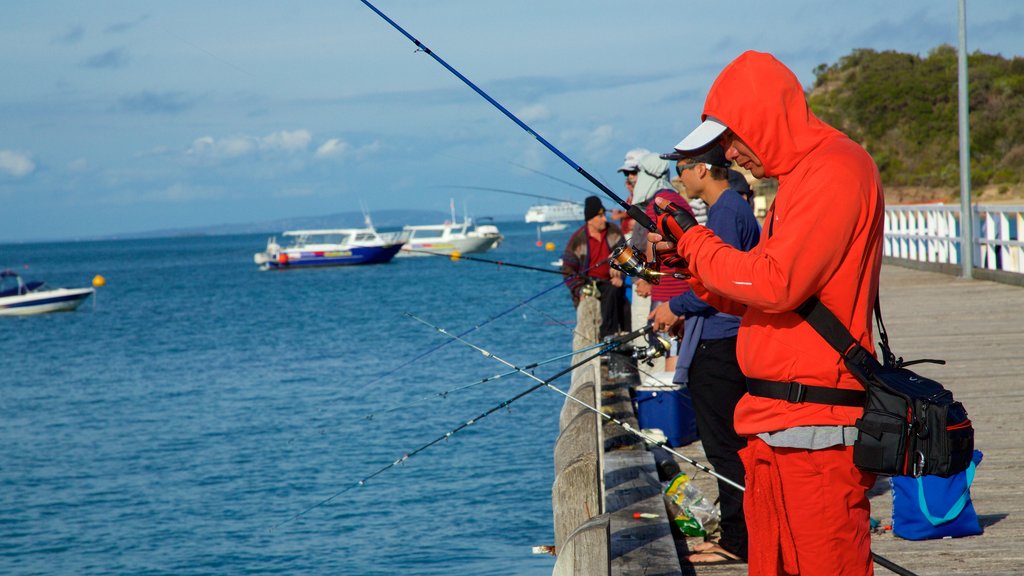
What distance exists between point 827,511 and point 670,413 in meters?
4.38

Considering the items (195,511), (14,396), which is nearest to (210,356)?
(14,396)

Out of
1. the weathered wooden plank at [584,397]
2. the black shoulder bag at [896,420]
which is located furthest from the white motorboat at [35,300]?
the black shoulder bag at [896,420]

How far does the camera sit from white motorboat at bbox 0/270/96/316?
153 feet

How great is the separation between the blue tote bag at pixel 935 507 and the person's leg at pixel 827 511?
214cm

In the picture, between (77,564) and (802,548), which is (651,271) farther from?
(77,564)

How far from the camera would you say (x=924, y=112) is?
60438mm

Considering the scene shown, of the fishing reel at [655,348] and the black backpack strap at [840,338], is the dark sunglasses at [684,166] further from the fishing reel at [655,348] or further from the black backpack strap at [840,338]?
the fishing reel at [655,348]

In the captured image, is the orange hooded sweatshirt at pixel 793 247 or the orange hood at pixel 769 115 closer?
the orange hooded sweatshirt at pixel 793 247

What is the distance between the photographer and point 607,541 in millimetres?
3369

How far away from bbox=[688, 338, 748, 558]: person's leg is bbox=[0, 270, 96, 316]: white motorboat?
151 feet

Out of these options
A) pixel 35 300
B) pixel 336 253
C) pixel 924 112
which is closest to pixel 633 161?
pixel 35 300

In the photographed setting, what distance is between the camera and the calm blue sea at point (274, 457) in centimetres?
1087

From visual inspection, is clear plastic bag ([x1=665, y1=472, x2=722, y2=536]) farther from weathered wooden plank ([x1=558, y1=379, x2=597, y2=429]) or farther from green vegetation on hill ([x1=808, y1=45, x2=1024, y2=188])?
green vegetation on hill ([x1=808, y1=45, x2=1024, y2=188])

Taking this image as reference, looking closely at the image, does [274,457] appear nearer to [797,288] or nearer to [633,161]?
[633,161]
